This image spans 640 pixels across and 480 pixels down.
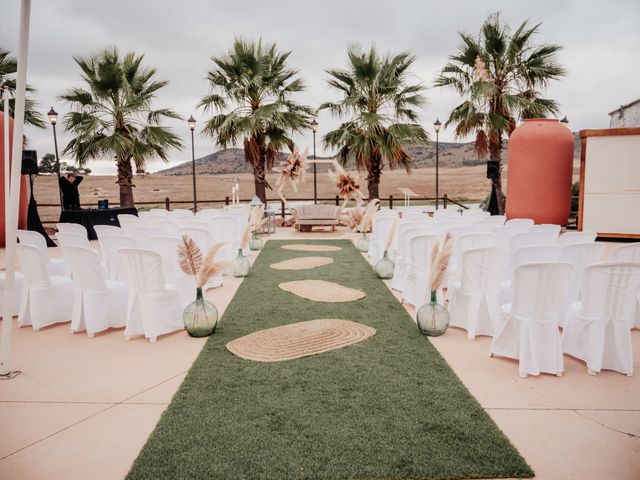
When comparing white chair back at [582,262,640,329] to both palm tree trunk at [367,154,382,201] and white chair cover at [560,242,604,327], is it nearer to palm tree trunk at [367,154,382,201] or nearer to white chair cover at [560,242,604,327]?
white chair cover at [560,242,604,327]

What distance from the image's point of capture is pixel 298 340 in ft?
15.2

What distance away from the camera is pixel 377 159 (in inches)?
635

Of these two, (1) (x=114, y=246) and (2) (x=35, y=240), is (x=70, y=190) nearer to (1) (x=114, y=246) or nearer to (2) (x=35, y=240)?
(2) (x=35, y=240)

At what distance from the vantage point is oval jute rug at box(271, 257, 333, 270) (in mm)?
8805

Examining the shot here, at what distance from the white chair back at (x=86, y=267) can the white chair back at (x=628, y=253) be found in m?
5.31

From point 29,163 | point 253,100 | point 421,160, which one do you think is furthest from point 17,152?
point 421,160

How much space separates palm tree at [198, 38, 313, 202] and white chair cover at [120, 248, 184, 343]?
1113 cm

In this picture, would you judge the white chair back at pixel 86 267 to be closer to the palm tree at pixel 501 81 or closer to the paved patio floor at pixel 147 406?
the paved patio floor at pixel 147 406

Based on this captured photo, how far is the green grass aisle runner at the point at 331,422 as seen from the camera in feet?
8.36

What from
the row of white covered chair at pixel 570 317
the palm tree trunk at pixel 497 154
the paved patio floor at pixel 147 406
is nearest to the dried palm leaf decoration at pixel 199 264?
the paved patio floor at pixel 147 406

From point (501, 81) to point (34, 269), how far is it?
15.3m

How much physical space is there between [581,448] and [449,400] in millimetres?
855

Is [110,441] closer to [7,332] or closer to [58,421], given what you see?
[58,421]

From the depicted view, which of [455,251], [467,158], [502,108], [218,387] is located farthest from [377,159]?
[467,158]
